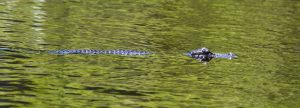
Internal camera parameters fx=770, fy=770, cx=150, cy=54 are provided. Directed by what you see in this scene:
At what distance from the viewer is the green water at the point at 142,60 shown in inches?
650

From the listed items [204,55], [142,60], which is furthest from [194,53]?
[142,60]

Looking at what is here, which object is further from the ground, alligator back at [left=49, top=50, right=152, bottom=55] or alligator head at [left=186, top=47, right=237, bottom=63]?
alligator back at [left=49, top=50, right=152, bottom=55]

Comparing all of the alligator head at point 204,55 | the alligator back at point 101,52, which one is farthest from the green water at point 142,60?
the alligator back at point 101,52

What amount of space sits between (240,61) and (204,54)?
1.07 metres

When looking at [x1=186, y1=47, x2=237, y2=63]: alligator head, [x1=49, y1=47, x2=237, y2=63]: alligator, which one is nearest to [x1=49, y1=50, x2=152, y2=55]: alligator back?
[x1=49, y1=47, x2=237, y2=63]: alligator

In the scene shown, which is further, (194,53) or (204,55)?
(194,53)

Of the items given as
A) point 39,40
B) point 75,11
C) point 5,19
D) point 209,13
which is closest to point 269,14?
point 209,13

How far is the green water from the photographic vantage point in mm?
16500

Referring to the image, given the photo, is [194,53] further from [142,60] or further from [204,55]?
[142,60]

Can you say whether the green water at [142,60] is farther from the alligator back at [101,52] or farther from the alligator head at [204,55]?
the alligator back at [101,52]

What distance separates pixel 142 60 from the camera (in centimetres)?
2116

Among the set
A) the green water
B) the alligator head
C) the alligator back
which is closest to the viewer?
the green water

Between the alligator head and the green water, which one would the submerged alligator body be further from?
the green water

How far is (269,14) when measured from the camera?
39.5m
